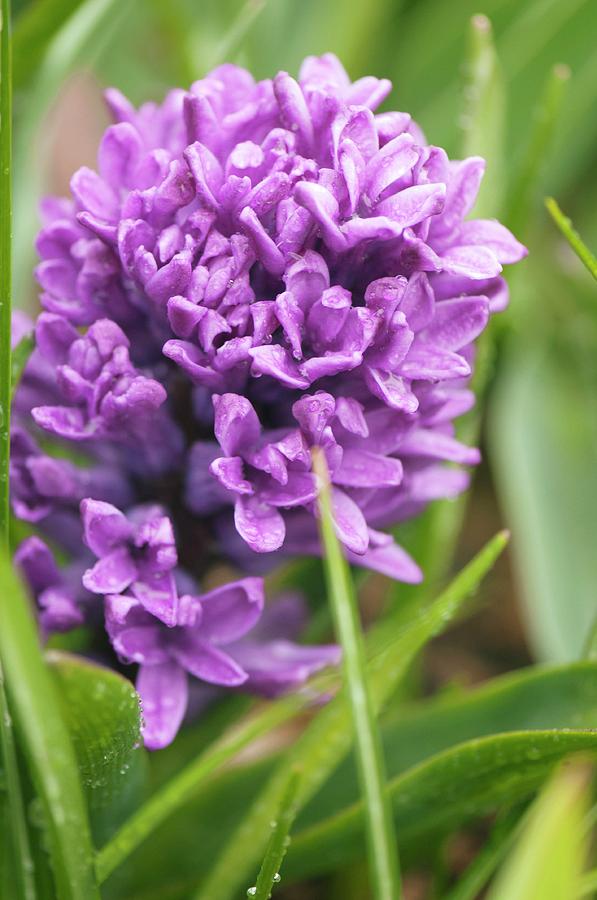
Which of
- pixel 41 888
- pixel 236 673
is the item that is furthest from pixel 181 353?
pixel 41 888

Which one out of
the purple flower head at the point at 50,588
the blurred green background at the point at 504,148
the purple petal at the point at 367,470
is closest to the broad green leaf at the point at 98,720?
the purple flower head at the point at 50,588

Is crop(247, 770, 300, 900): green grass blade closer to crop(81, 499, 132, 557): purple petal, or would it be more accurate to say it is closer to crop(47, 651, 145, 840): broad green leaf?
crop(47, 651, 145, 840): broad green leaf

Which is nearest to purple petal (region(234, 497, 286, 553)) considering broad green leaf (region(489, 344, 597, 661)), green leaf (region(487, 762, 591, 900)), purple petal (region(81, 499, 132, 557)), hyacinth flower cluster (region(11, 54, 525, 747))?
hyacinth flower cluster (region(11, 54, 525, 747))

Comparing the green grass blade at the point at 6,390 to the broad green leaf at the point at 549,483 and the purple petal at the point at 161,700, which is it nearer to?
the purple petal at the point at 161,700

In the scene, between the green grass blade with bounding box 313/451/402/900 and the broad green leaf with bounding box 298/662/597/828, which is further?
the broad green leaf with bounding box 298/662/597/828

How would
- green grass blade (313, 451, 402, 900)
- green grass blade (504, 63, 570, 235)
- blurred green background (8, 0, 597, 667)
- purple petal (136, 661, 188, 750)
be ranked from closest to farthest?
green grass blade (313, 451, 402, 900), purple petal (136, 661, 188, 750), green grass blade (504, 63, 570, 235), blurred green background (8, 0, 597, 667)
